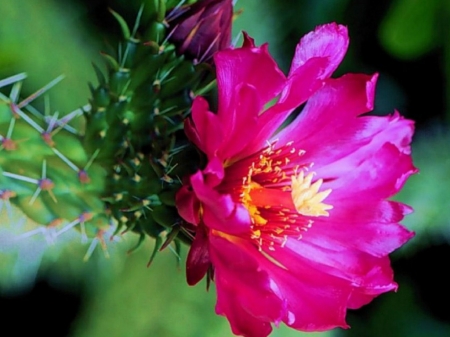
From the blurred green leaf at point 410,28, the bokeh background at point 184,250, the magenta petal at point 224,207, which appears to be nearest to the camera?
the magenta petal at point 224,207

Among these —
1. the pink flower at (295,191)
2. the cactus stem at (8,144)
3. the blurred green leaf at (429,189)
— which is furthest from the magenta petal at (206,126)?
the blurred green leaf at (429,189)

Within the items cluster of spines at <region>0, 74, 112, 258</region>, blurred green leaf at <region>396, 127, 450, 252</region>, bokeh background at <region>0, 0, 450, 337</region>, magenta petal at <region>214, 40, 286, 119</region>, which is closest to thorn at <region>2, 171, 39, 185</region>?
cluster of spines at <region>0, 74, 112, 258</region>

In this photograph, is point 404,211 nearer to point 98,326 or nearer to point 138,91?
point 138,91

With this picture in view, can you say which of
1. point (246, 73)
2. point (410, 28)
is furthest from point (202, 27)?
point (410, 28)

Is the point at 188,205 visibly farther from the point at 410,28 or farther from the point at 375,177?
the point at 410,28

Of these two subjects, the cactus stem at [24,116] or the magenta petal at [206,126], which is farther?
the cactus stem at [24,116]

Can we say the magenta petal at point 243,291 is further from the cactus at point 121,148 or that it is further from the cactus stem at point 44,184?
the cactus stem at point 44,184

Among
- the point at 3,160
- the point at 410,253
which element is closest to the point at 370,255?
the point at 3,160
